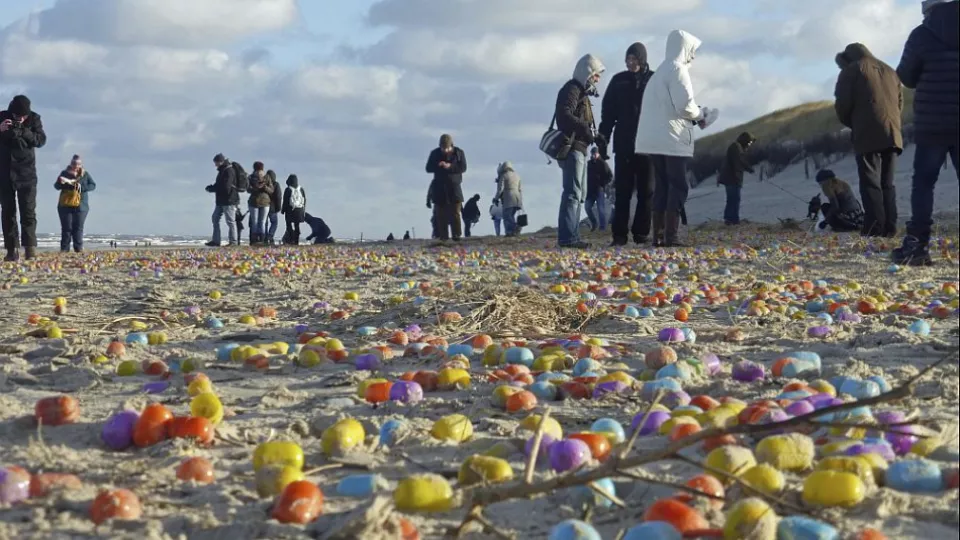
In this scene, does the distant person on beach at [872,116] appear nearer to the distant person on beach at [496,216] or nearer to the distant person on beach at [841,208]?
the distant person on beach at [841,208]

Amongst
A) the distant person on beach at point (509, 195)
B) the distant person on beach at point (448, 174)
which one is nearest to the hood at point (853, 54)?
the distant person on beach at point (448, 174)

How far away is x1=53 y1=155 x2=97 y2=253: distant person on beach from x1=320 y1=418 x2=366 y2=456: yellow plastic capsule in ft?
46.0

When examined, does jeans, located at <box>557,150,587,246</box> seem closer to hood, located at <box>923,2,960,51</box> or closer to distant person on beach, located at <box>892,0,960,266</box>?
distant person on beach, located at <box>892,0,960,266</box>

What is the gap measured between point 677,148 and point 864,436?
7120 mm

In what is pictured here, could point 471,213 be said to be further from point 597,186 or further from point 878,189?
point 878,189

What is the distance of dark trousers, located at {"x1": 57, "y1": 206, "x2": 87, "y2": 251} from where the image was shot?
50.7 ft

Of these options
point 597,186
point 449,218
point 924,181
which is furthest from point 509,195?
point 924,181

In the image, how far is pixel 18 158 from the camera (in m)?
9.85

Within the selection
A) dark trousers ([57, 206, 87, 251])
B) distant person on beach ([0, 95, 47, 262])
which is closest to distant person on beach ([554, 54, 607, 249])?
distant person on beach ([0, 95, 47, 262])

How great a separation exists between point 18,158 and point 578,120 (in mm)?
5664

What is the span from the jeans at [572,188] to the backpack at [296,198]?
10200mm

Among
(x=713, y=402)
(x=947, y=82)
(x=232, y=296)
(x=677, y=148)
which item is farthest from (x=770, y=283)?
(x=713, y=402)

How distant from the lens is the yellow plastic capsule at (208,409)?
2.52m

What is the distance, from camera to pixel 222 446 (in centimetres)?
237
